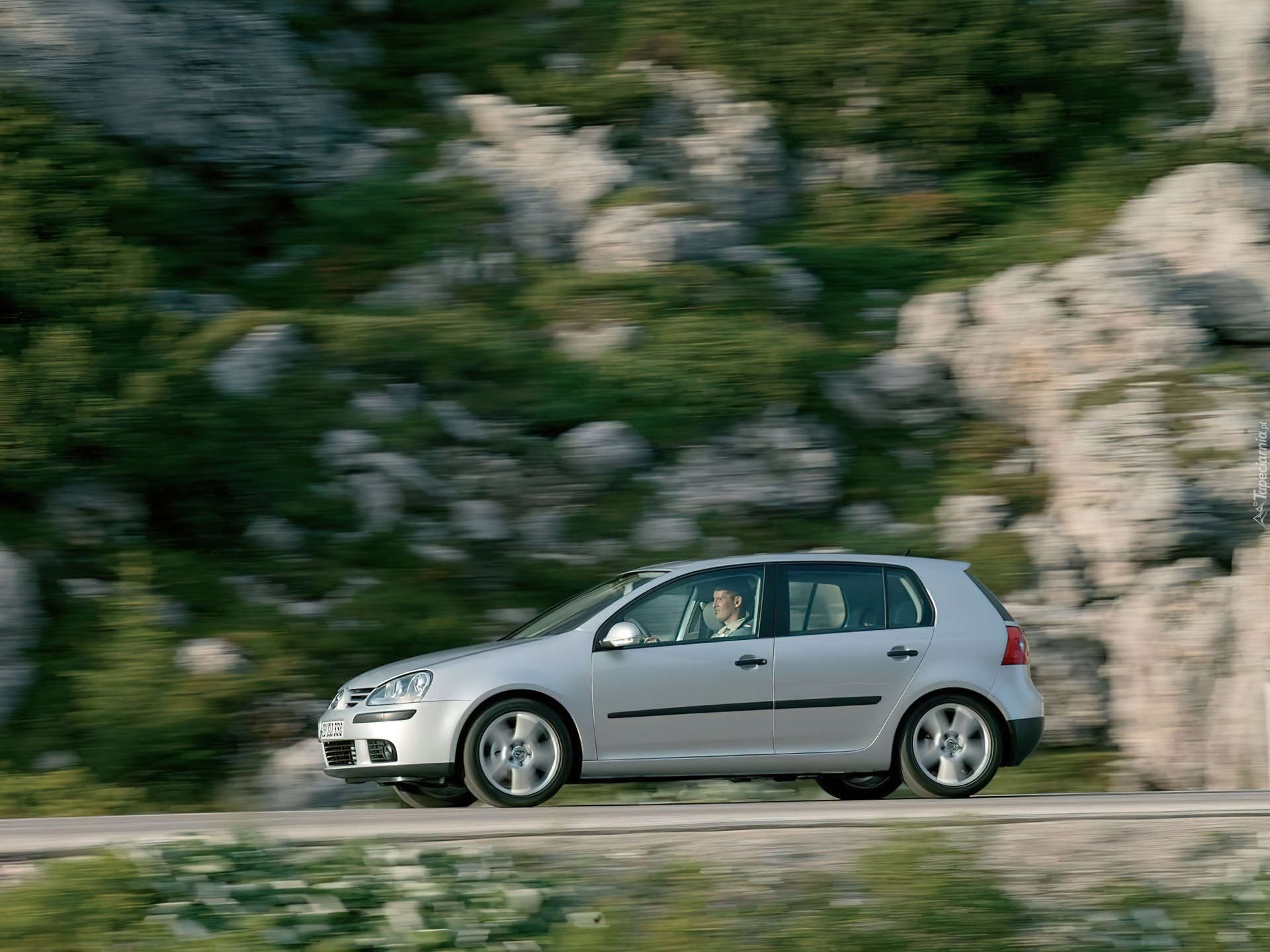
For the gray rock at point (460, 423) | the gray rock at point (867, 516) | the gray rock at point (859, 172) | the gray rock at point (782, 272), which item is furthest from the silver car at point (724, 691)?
the gray rock at point (859, 172)

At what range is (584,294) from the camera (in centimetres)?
1566

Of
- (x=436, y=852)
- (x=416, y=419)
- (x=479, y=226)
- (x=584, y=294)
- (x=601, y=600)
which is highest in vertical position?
(x=479, y=226)

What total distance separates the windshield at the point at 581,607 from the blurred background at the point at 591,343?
197 centimetres

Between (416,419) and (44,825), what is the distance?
6.12m

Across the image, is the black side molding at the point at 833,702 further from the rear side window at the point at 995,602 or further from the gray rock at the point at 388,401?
the gray rock at the point at 388,401

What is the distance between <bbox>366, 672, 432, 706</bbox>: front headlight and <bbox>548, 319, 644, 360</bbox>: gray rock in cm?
658

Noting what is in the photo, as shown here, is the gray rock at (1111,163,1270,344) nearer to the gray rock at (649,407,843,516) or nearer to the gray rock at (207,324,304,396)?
the gray rock at (649,407,843,516)

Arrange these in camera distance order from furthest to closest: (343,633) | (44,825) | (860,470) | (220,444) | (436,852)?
(860,470)
(220,444)
(343,633)
(44,825)
(436,852)

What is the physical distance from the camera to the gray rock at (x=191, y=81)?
1463 centimetres

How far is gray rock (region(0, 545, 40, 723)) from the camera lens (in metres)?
11.7

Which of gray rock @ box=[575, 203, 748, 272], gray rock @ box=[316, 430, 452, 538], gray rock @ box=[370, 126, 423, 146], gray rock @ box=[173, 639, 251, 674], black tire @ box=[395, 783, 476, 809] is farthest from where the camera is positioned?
gray rock @ box=[370, 126, 423, 146]

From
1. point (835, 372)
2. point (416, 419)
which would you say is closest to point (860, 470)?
point (835, 372)

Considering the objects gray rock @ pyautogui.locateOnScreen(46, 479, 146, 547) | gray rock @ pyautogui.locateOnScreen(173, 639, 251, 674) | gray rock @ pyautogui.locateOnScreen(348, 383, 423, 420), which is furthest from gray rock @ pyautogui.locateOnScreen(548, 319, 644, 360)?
gray rock @ pyautogui.locateOnScreen(173, 639, 251, 674)

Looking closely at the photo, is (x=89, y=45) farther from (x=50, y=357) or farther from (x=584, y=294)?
(x=584, y=294)
